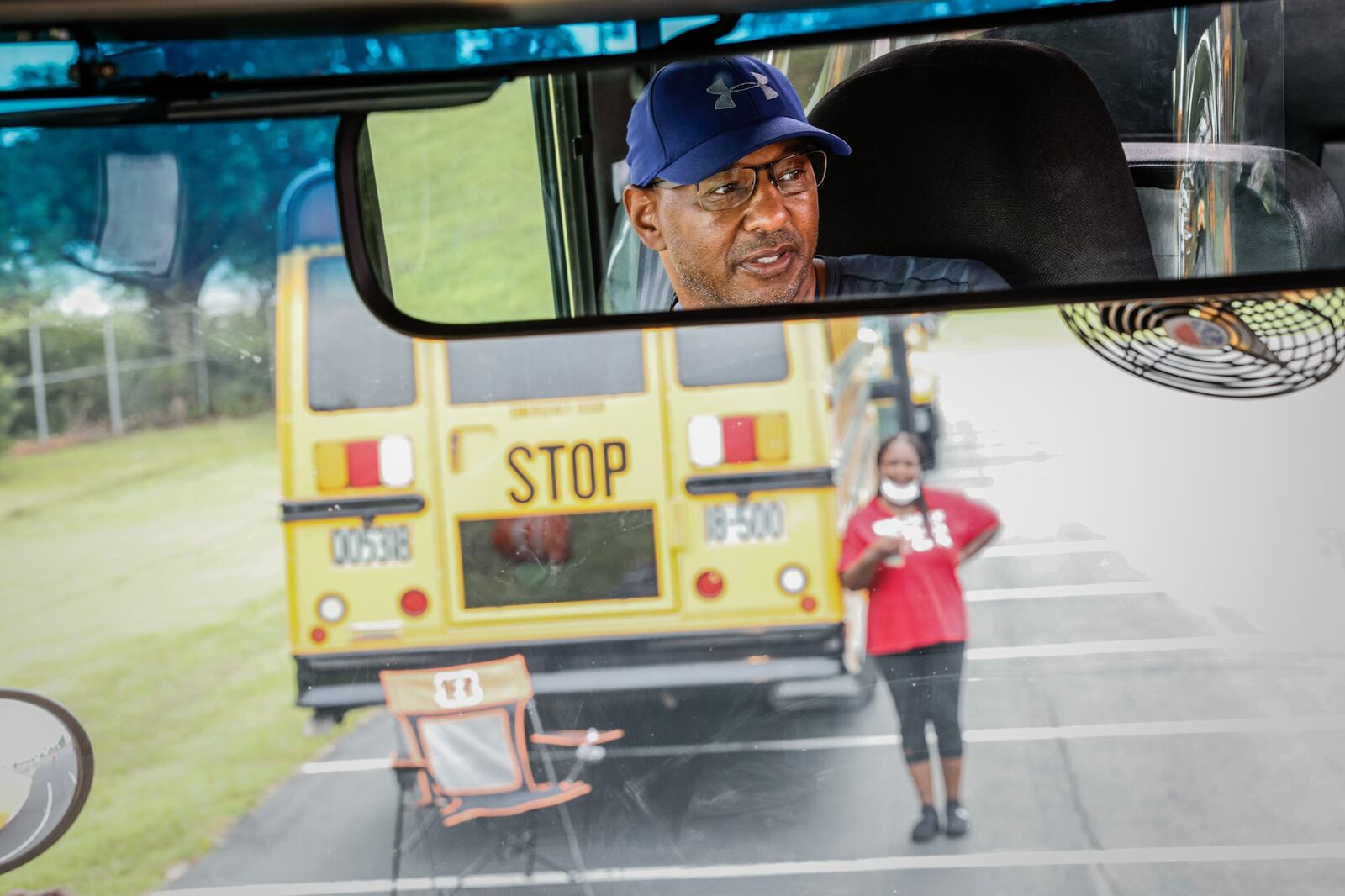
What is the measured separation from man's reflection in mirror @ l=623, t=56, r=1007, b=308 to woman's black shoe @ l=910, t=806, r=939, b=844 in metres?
0.82

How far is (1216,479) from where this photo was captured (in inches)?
80.0

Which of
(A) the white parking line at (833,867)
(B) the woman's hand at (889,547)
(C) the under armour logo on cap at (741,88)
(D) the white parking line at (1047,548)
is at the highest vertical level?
(C) the under armour logo on cap at (741,88)

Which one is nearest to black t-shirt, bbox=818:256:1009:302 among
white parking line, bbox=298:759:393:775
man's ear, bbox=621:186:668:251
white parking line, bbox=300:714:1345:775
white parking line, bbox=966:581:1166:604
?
man's ear, bbox=621:186:668:251

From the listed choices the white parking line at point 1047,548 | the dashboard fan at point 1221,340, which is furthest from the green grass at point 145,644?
the dashboard fan at point 1221,340

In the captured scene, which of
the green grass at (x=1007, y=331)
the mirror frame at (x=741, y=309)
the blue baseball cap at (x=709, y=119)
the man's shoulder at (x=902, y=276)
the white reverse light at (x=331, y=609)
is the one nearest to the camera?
the mirror frame at (x=741, y=309)

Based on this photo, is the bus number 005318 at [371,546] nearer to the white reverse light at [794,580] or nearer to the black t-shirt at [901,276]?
the white reverse light at [794,580]

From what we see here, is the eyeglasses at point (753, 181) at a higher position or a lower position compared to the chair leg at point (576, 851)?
higher

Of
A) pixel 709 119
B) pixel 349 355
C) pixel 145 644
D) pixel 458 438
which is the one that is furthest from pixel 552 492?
pixel 145 644

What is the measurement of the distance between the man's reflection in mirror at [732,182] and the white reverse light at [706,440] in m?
0.30

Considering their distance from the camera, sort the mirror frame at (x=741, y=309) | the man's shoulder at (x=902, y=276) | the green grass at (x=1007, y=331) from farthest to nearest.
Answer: the green grass at (x=1007, y=331), the man's shoulder at (x=902, y=276), the mirror frame at (x=741, y=309)

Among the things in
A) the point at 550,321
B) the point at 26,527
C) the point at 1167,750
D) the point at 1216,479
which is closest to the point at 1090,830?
the point at 1167,750

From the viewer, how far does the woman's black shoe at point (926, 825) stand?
205cm

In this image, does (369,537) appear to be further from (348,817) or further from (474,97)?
(474,97)

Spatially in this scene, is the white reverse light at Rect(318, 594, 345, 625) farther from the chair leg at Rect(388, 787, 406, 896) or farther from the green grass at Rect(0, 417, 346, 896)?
the chair leg at Rect(388, 787, 406, 896)
